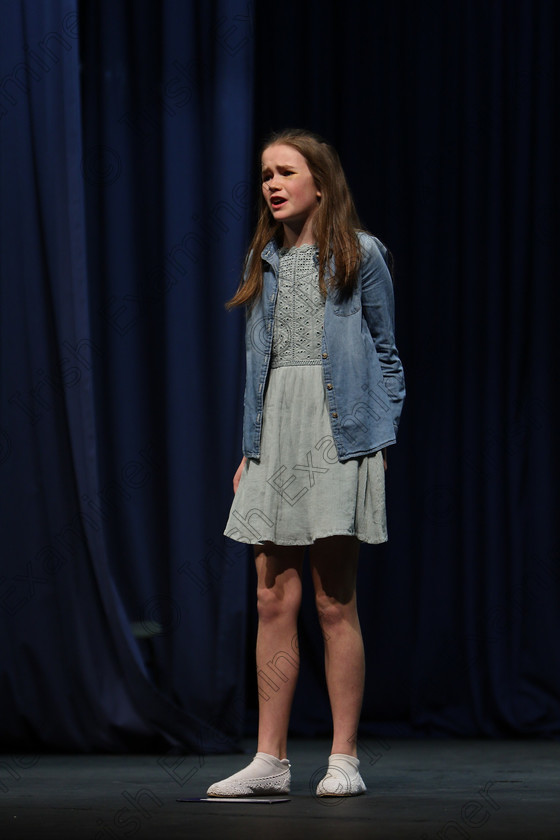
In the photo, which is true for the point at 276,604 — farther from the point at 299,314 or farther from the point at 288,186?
the point at 288,186

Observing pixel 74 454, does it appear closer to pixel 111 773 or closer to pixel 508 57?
pixel 111 773

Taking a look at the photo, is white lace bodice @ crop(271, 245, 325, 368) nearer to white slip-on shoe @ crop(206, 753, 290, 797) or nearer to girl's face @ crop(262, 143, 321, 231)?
girl's face @ crop(262, 143, 321, 231)

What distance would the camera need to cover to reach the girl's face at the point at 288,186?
95.3 inches

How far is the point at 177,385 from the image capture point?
10.6 ft

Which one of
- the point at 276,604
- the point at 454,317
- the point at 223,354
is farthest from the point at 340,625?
the point at 454,317

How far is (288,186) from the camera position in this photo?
7.93 feet

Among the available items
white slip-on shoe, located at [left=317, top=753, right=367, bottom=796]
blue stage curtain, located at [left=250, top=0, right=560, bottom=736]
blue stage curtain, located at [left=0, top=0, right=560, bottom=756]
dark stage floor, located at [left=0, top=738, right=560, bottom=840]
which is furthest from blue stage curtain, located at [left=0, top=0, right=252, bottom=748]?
white slip-on shoe, located at [left=317, top=753, right=367, bottom=796]

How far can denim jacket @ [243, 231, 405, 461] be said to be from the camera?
7.66ft

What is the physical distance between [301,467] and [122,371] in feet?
3.46

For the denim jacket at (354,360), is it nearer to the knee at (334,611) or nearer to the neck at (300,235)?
the neck at (300,235)

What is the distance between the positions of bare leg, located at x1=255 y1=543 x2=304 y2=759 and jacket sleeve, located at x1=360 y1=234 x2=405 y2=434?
380mm

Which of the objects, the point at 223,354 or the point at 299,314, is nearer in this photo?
the point at 299,314

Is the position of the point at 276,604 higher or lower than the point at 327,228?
lower

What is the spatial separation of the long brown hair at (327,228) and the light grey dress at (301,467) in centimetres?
6
